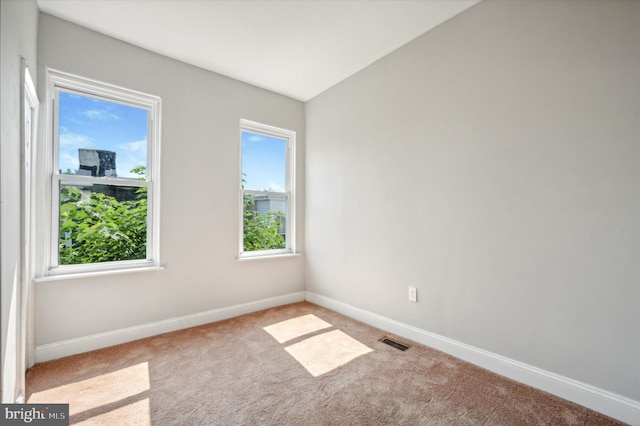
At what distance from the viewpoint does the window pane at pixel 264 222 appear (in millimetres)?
3482

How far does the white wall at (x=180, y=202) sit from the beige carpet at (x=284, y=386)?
35 centimetres

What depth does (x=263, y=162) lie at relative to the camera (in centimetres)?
363

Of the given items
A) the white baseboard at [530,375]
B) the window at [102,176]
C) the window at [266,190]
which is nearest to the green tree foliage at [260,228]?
the window at [266,190]

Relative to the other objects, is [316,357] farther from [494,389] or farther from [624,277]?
[624,277]

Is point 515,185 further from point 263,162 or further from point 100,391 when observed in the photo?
point 100,391

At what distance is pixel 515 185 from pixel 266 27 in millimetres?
2302

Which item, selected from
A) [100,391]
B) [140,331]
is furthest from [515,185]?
[140,331]

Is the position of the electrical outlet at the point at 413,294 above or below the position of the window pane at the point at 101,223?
below

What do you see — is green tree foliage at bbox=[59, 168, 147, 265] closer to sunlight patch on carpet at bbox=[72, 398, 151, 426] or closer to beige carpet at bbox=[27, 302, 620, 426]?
beige carpet at bbox=[27, 302, 620, 426]

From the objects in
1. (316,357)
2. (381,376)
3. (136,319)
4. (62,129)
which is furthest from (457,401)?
(62,129)

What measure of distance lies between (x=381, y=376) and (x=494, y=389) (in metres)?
0.71

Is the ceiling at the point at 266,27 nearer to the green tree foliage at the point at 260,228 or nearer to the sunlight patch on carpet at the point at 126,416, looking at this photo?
the green tree foliage at the point at 260,228

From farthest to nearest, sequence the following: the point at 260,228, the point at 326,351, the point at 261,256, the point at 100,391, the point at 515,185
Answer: the point at 260,228, the point at 261,256, the point at 326,351, the point at 515,185, the point at 100,391

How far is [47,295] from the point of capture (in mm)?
2258
